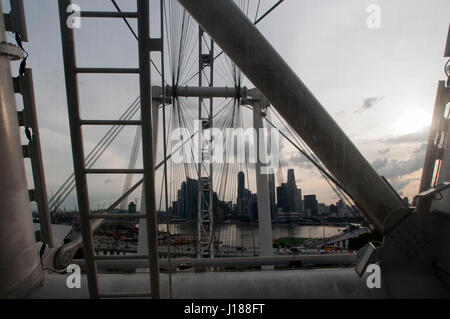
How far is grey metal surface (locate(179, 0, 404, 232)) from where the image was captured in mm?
1987

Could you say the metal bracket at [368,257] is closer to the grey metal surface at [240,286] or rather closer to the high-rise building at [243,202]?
the grey metal surface at [240,286]

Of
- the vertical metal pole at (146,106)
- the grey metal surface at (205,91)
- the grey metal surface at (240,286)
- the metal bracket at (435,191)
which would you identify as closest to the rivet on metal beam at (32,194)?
the grey metal surface at (240,286)

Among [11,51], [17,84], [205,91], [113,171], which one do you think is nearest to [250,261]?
[113,171]

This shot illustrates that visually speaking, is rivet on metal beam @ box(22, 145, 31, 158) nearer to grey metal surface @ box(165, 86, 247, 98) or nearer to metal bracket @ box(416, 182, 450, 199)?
metal bracket @ box(416, 182, 450, 199)

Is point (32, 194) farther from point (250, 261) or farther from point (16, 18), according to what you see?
point (250, 261)

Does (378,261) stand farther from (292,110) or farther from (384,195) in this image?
(292,110)

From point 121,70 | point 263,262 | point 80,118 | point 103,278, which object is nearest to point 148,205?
point 80,118

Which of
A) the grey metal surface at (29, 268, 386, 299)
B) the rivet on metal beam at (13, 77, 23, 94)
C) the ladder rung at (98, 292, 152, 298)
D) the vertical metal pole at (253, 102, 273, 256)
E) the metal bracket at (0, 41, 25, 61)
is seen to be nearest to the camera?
the ladder rung at (98, 292, 152, 298)

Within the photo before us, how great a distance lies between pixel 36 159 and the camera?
6.94ft

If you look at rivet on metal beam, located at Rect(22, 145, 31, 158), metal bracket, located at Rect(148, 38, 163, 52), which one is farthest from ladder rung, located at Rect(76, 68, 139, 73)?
rivet on metal beam, located at Rect(22, 145, 31, 158)

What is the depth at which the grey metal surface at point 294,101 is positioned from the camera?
78.2 inches

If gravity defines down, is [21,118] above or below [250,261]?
above

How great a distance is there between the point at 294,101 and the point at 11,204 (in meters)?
1.99

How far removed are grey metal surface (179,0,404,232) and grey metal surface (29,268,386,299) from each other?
1.81 feet
